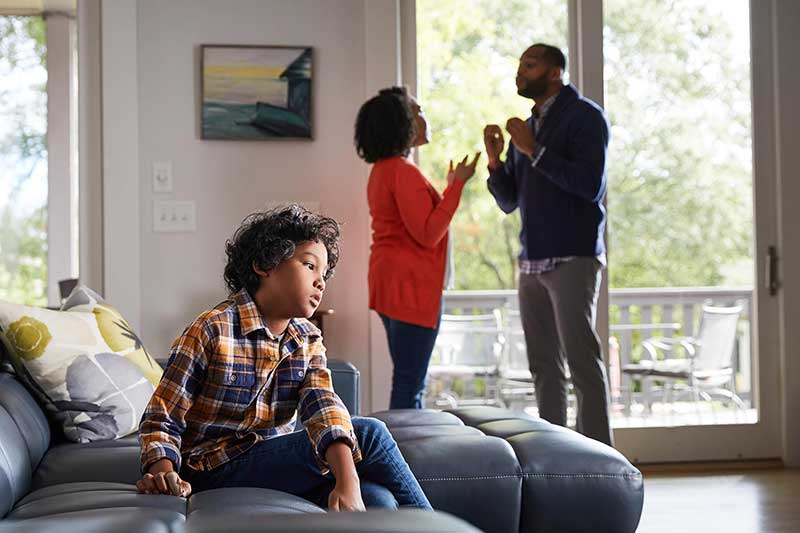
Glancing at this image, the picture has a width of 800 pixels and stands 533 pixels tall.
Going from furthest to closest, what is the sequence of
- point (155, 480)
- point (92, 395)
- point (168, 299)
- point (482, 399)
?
point (482, 399), point (168, 299), point (92, 395), point (155, 480)

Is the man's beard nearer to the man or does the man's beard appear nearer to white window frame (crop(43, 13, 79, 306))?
the man

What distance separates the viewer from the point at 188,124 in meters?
4.18

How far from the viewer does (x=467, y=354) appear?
4.41 meters

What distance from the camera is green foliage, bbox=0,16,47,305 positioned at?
6625 millimetres

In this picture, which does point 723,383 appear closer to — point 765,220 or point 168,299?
point 765,220

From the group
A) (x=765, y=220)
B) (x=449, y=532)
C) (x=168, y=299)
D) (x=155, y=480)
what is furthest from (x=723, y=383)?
(x=449, y=532)

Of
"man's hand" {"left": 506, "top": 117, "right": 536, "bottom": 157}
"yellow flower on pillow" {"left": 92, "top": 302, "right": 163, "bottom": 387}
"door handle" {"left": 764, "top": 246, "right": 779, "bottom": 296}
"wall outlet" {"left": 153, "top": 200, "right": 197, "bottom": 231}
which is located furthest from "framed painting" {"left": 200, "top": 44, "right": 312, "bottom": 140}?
"door handle" {"left": 764, "top": 246, "right": 779, "bottom": 296}

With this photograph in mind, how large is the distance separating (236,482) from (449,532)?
43.8 inches

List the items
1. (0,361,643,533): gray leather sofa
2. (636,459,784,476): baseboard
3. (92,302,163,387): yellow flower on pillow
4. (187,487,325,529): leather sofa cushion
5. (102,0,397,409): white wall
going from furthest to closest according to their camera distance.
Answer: (636,459,784,476): baseboard
(102,0,397,409): white wall
(92,302,163,387): yellow flower on pillow
(0,361,643,533): gray leather sofa
(187,487,325,529): leather sofa cushion

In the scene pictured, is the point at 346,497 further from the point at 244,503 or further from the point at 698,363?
the point at 698,363

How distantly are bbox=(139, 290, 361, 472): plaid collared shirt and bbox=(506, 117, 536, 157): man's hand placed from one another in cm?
186

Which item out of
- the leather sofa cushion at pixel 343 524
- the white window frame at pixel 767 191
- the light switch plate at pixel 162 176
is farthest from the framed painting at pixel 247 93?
the leather sofa cushion at pixel 343 524

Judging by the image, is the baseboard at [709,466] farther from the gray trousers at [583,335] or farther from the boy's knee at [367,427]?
the boy's knee at [367,427]

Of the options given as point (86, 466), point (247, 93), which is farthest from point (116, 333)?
point (247, 93)
